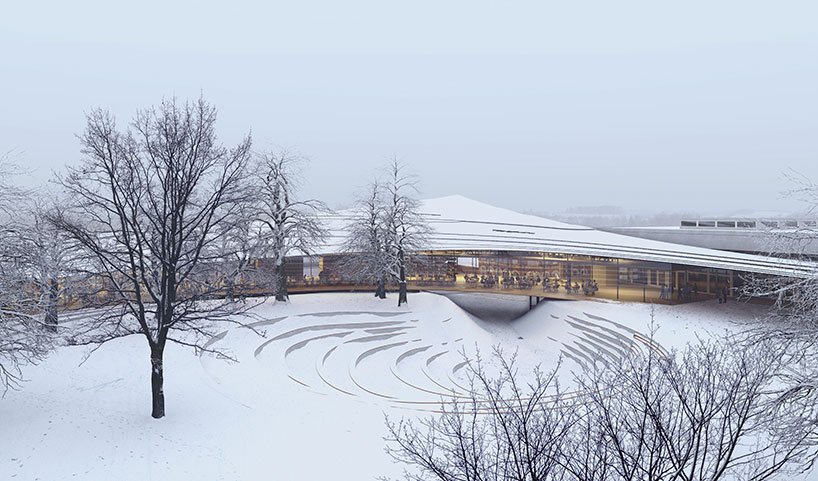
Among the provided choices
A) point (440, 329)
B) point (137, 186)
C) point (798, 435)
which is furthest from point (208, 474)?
point (440, 329)

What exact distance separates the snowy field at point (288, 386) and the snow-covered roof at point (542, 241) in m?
2.64

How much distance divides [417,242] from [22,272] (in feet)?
63.5

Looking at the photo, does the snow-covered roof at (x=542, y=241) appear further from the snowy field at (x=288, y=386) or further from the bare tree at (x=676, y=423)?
the bare tree at (x=676, y=423)

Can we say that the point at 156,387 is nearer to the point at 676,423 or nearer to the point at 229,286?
the point at 229,286

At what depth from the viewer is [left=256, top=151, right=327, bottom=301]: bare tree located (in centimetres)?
2670

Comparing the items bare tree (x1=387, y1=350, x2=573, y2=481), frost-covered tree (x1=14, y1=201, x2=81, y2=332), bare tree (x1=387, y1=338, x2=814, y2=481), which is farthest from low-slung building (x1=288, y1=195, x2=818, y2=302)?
bare tree (x1=387, y1=350, x2=573, y2=481)

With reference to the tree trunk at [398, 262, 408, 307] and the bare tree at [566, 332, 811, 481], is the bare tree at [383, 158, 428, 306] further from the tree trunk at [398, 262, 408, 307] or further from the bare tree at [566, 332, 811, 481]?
the bare tree at [566, 332, 811, 481]

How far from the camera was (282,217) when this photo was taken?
2725cm

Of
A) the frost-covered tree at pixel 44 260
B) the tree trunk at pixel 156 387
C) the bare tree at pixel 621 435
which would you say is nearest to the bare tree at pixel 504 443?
the bare tree at pixel 621 435

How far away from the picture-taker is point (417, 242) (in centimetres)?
2906

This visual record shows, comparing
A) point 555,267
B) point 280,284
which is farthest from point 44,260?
point 555,267

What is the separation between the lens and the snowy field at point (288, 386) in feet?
36.2

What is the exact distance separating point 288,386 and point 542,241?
21.4m

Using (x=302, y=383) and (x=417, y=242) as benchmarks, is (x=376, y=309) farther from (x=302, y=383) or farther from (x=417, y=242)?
(x=302, y=383)
